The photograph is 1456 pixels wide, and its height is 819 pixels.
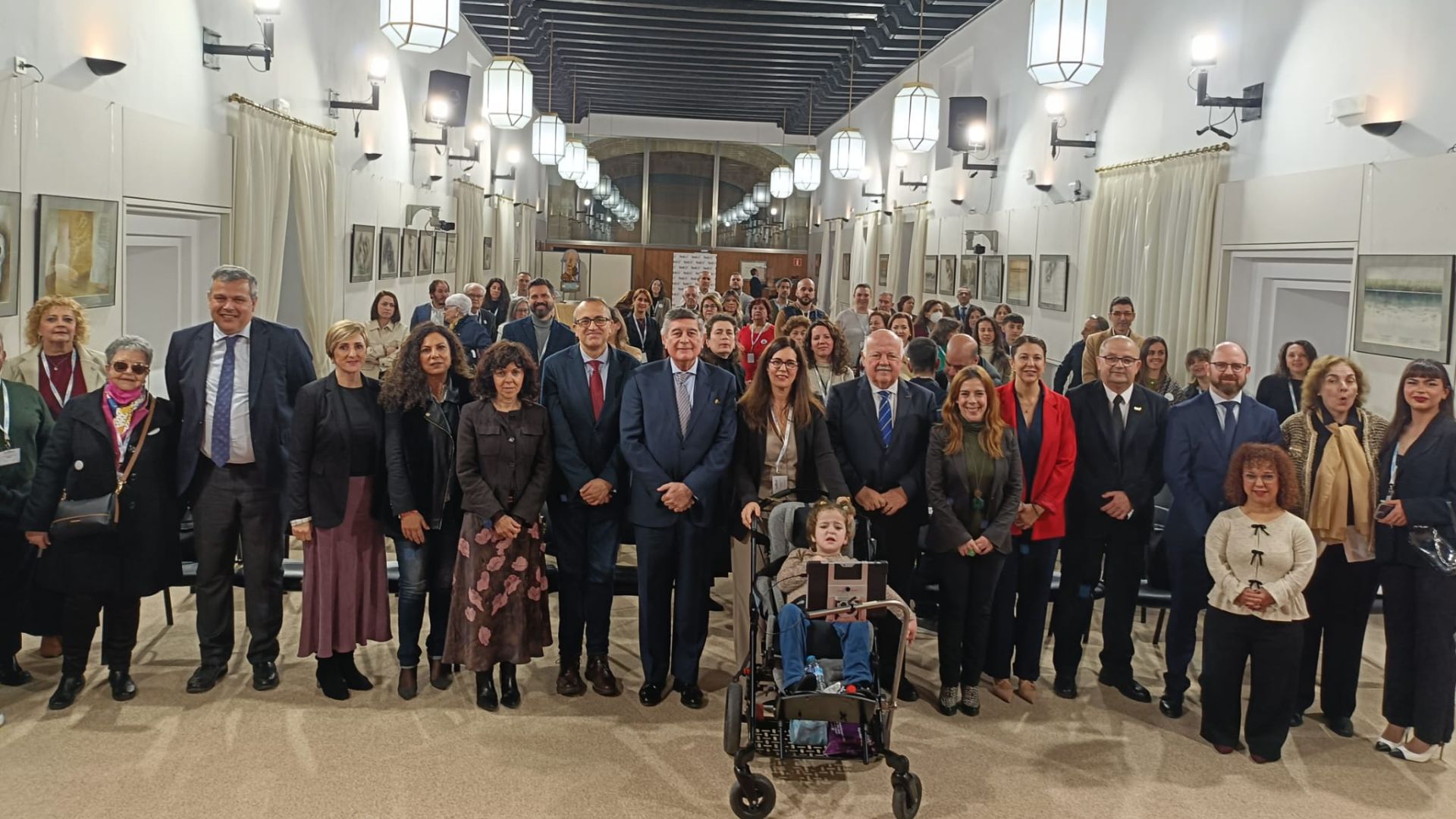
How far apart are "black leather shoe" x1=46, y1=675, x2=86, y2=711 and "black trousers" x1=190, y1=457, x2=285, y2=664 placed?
502 mm

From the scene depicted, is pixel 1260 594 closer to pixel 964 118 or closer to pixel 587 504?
pixel 587 504

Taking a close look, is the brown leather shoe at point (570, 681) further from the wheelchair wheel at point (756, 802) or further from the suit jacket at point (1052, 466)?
the suit jacket at point (1052, 466)

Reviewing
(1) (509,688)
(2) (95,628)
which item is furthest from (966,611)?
(2) (95,628)

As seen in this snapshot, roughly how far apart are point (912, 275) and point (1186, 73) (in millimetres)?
7969

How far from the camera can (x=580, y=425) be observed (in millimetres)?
5309

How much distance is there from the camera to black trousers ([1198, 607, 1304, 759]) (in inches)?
188

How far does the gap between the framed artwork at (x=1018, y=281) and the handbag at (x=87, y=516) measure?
10191mm

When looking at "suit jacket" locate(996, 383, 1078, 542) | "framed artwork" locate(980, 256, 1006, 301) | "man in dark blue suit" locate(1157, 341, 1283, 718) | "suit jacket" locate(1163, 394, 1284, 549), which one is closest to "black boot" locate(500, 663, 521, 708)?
"suit jacket" locate(996, 383, 1078, 542)

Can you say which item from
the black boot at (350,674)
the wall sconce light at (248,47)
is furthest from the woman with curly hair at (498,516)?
the wall sconce light at (248,47)

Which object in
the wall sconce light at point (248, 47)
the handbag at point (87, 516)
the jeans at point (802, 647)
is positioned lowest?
the jeans at point (802, 647)

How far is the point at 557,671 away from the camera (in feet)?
18.3

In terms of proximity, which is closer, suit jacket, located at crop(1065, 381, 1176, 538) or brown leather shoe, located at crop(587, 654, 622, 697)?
brown leather shoe, located at crop(587, 654, 622, 697)

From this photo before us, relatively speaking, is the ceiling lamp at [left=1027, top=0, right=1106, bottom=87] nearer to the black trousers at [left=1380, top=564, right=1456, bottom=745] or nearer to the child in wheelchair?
the black trousers at [left=1380, top=564, right=1456, bottom=745]

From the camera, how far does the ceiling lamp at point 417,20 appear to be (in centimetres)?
776
